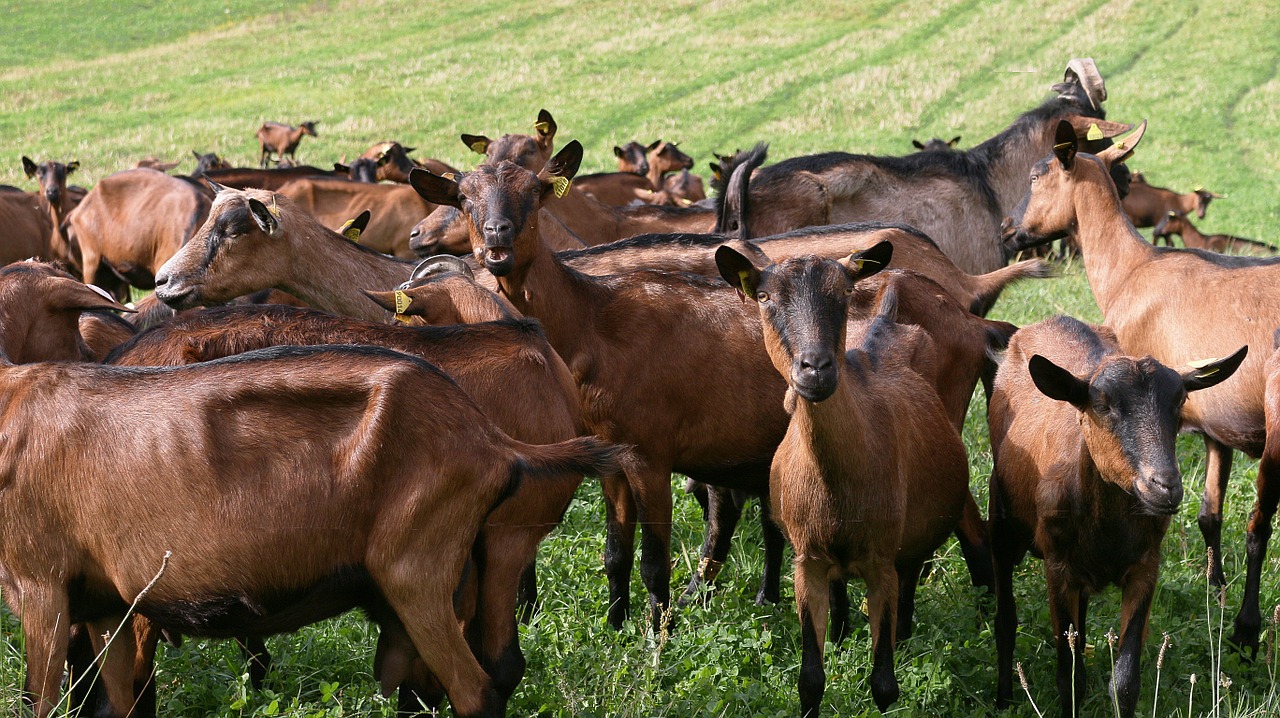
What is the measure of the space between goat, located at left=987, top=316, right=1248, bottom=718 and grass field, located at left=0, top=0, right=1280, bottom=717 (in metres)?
0.35

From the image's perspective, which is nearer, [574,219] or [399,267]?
[399,267]

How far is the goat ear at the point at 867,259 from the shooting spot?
5.02 meters

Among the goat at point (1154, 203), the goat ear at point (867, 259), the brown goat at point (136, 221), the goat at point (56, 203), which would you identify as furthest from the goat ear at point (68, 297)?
the goat at point (1154, 203)

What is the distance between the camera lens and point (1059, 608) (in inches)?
210

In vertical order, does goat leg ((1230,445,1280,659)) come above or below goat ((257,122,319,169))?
above

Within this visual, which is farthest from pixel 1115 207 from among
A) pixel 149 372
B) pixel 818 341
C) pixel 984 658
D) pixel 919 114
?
pixel 919 114

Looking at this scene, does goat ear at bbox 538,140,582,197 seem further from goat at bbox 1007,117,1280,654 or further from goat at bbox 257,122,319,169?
goat at bbox 257,122,319,169

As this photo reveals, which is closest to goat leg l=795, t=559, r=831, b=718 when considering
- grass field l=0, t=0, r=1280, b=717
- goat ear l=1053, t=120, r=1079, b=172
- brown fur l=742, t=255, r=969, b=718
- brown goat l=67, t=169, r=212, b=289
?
brown fur l=742, t=255, r=969, b=718

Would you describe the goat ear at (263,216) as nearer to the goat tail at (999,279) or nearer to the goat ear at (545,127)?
the goat tail at (999,279)

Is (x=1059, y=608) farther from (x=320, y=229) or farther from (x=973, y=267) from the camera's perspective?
(x=973, y=267)

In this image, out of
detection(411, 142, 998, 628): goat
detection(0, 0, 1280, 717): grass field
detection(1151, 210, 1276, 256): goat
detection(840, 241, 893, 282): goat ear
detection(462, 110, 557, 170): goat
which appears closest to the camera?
detection(840, 241, 893, 282): goat ear

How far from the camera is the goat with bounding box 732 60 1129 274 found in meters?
9.35

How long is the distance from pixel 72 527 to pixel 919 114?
1166 inches

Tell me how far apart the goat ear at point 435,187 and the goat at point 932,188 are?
10.5 ft
